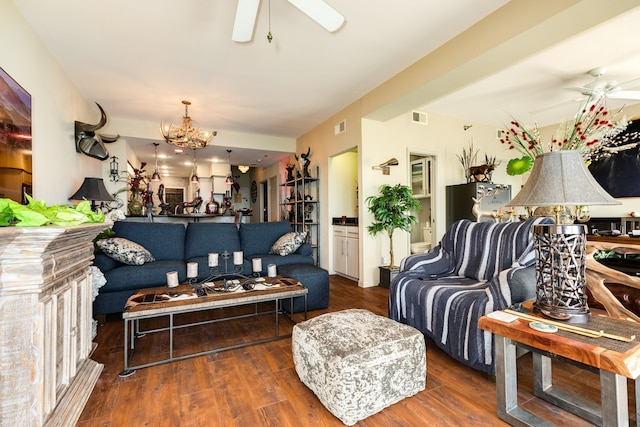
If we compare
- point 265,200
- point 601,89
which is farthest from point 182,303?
point 265,200

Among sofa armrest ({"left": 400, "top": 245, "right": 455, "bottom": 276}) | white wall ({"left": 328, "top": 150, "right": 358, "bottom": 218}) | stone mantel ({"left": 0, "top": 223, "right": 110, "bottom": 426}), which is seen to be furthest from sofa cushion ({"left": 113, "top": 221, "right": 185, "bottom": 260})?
sofa armrest ({"left": 400, "top": 245, "right": 455, "bottom": 276})

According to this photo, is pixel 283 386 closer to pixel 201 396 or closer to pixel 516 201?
pixel 201 396

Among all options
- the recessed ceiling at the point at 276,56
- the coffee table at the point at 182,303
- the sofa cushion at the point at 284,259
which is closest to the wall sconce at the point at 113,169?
the recessed ceiling at the point at 276,56

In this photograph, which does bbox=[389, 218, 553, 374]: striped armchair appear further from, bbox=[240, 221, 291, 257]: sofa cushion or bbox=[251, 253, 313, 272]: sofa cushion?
bbox=[240, 221, 291, 257]: sofa cushion

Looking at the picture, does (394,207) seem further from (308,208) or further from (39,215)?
(39,215)

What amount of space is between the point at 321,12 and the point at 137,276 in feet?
9.30

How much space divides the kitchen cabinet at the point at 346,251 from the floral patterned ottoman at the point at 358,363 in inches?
108

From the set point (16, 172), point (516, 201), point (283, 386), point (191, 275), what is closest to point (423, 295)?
point (516, 201)

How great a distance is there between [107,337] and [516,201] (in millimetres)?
3248

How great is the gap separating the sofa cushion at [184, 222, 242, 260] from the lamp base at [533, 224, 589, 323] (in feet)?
10.8

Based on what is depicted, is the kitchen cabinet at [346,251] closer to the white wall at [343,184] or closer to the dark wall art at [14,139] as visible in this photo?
the white wall at [343,184]

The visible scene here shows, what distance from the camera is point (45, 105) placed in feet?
9.18

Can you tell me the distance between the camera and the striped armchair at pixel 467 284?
1816mm

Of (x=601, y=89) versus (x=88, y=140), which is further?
(x=88, y=140)
